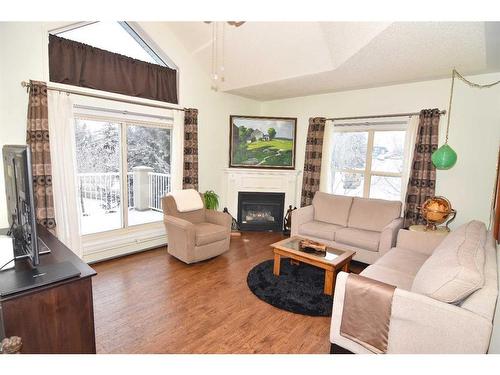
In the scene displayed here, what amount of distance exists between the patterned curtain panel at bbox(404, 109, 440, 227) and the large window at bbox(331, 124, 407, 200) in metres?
0.22

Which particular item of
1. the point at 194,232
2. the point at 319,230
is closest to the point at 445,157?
the point at 319,230

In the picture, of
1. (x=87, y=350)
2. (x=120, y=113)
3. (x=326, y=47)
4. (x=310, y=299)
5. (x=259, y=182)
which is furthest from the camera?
(x=259, y=182)

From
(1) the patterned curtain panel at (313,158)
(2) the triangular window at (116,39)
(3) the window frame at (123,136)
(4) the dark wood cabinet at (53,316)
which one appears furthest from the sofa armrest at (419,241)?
(2) the triangular window at (116,39)

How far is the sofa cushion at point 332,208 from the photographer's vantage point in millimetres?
3885

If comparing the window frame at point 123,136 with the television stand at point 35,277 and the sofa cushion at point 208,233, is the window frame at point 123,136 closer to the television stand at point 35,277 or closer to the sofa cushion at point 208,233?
the sofa cushion at point 208,233

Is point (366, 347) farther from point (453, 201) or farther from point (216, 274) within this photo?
point (453, 201)

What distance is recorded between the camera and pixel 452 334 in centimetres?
139

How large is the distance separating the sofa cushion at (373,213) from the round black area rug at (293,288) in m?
1.01

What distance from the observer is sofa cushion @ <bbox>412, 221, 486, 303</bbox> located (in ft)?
4.63

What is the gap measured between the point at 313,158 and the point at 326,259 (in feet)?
7.35

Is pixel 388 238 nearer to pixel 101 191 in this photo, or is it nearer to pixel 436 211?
pixel 436 211

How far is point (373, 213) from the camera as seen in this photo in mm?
3656
